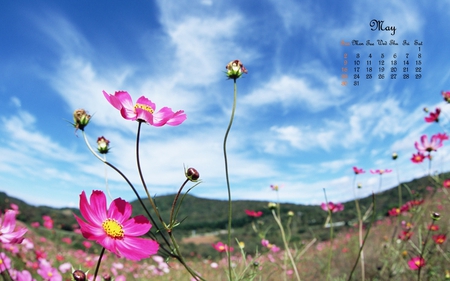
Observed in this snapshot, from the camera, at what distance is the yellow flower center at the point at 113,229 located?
648 millimetres

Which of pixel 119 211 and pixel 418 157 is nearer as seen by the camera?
pixel 119 211

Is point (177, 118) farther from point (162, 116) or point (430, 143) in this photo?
point (430, 143)

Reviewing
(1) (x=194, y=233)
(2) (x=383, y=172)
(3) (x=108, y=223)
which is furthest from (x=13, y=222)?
(1) (x=194, y=233)

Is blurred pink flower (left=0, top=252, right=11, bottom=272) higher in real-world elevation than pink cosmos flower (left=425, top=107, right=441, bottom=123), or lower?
lower

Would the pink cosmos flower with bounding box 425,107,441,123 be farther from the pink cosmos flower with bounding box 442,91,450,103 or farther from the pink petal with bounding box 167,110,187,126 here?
the pink petal with bounding box 167,110,187,126

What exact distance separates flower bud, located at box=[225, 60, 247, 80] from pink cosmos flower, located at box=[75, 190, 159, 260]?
1.24 ft

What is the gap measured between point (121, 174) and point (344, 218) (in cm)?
1237

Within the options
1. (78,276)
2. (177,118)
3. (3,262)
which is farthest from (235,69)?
(3,262)

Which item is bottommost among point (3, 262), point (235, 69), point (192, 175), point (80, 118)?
point (3, 262)

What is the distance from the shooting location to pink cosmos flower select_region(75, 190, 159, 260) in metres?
0.61

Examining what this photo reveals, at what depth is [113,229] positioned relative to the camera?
66 cm

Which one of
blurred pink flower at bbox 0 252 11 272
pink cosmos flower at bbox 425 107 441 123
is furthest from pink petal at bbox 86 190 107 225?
pink cosmos flower at bbox 425 107 441 123

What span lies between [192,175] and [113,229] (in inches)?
7.2

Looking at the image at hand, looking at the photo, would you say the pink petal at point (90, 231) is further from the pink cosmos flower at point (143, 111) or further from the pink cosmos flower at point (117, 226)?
the pink cosmos flower at point (143, 111)
